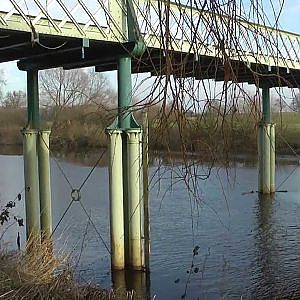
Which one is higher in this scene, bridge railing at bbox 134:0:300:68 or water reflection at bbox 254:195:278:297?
bridge railing at bbox 134:0:300:68

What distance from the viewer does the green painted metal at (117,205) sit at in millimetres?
11422

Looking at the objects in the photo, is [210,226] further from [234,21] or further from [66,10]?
[234,21]

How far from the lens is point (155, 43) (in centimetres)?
424

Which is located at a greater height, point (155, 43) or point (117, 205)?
point (155, 43)

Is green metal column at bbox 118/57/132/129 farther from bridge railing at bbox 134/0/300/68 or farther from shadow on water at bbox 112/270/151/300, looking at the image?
bridge railing at bbox 134/0/300/68

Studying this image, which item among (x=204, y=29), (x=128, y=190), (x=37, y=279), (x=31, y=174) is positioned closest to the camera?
(x=204, y=29)

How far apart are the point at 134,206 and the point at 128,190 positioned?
0.36m

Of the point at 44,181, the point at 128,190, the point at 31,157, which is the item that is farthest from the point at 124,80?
the point at 44,181

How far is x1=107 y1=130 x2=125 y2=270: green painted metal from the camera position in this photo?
11.4 metres

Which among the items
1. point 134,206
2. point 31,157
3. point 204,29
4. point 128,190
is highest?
point 204,29

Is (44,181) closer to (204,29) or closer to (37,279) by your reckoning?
(37,279)

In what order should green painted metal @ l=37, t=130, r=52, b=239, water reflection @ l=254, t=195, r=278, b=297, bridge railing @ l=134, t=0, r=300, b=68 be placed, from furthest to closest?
green painted metal @ l=37, t=130, r=52, b=239
water reflection @ l=254, t=195, r=278, b=297
bridge railing @ l=134, t=0, r=300, b=68

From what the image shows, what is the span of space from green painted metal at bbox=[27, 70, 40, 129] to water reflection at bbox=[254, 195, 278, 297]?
6326 mm

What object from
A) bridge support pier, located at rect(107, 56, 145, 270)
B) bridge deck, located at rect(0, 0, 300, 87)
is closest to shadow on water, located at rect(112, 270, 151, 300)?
bridge support pier, located at rect(107, 56, 145, 270)
